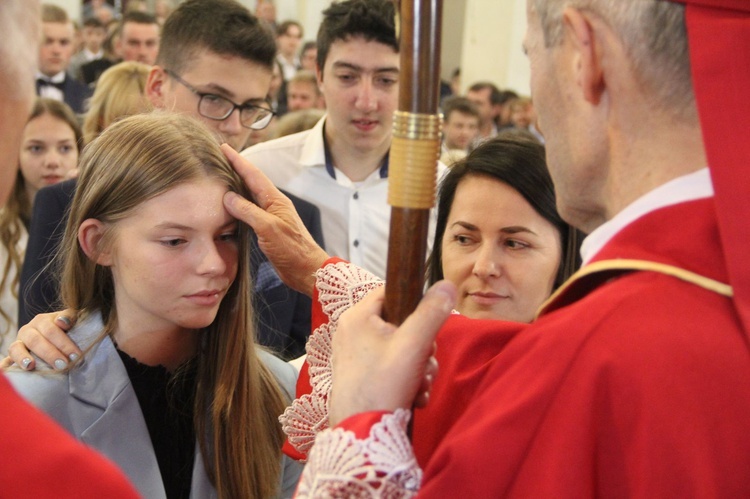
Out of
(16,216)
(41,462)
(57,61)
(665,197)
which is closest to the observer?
(41,462)

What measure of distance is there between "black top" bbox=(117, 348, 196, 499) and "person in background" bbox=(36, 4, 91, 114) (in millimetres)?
6072

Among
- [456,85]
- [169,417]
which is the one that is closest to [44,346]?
[169,417]

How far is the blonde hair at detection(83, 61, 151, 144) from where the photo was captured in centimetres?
395

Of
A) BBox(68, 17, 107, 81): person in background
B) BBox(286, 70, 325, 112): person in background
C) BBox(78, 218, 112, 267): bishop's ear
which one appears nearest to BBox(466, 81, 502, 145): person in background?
BBox(286, 70, 325, 112): person in background

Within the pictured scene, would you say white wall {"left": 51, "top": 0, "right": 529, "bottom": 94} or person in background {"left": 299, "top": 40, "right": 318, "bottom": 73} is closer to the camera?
person in background {"left": 299, "top": 40, "right": 318, "bottom": 73}

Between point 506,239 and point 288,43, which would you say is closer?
point 506,239

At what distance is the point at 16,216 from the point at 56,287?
1.50m

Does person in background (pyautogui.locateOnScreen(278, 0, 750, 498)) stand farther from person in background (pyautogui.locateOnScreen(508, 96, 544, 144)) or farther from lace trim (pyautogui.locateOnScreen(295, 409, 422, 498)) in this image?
person in background (pyautogui.locateOnScreen(508, 96, 544, 144))

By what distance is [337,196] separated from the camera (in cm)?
393

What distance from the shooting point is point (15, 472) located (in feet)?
3.36

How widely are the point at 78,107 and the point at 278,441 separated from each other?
6367 mm

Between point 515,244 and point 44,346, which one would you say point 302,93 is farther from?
point 44,346

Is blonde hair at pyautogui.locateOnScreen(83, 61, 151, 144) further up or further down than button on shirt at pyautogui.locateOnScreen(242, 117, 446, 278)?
further up

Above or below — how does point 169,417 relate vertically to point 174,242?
below
